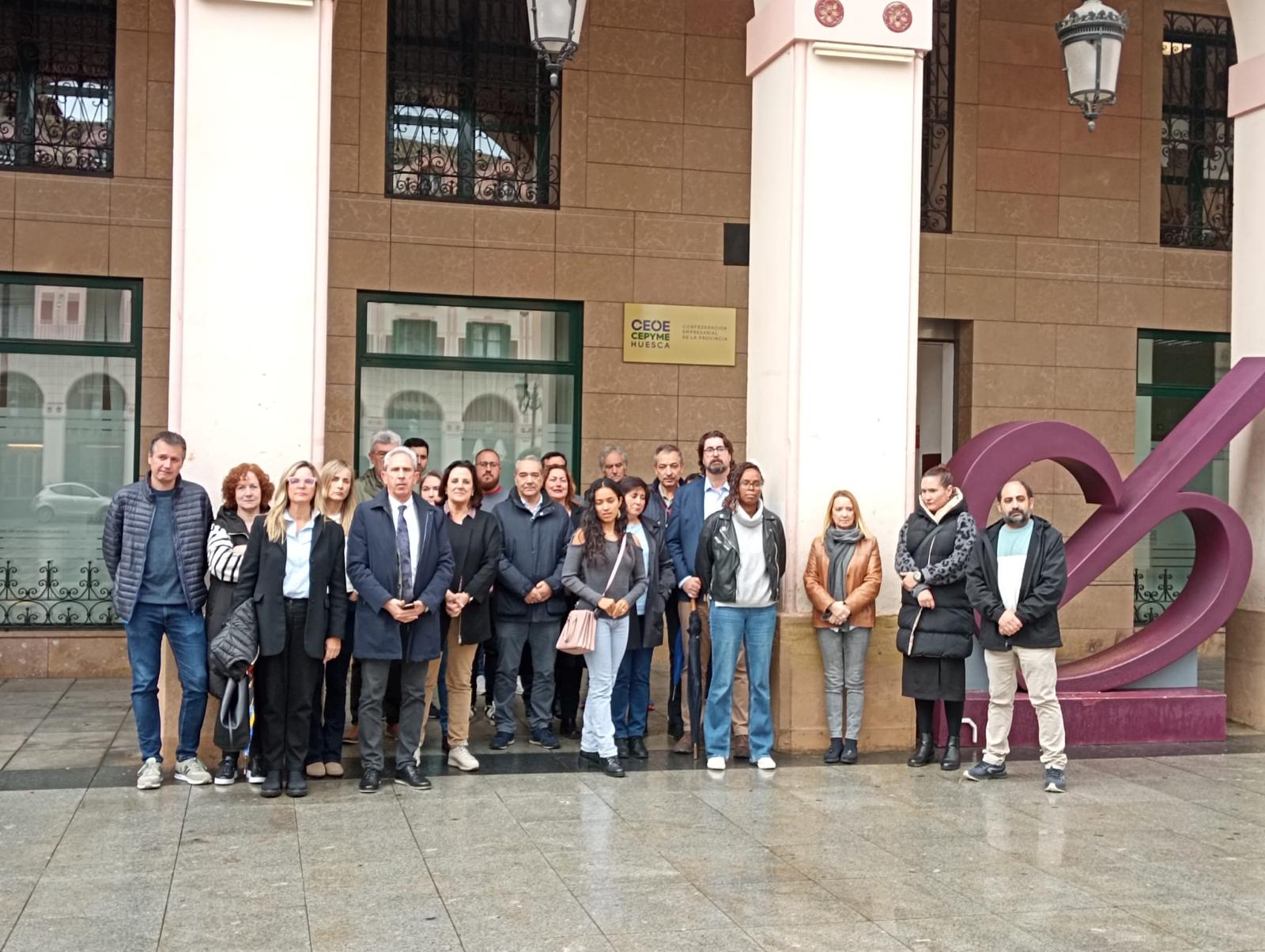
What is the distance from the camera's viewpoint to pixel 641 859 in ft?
21.5

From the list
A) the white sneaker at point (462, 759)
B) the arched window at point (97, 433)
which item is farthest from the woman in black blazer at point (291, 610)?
the arched window at point (97, 433)

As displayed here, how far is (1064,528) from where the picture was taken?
46.2 ft

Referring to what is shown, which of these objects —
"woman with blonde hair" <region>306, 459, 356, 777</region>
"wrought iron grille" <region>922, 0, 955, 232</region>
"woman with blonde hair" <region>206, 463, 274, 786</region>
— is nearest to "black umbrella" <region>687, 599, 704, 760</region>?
"woman with blonde hair" <region>306, 459, 356, 777</region>

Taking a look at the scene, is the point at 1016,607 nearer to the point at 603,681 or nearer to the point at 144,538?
the point at 603,681

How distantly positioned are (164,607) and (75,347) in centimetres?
498

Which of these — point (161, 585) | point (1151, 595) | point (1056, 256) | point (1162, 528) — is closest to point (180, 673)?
point (161, 585)

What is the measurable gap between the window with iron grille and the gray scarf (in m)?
7.09

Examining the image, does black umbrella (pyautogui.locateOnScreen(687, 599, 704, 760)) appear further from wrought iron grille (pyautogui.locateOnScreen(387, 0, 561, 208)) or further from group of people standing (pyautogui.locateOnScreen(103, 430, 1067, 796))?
wrought iron grille (pyautogui.locateOnScreen(387, 0, 561, 208))

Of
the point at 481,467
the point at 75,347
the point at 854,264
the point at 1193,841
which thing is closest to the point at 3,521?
the point at 75,347

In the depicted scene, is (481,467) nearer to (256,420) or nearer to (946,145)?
(256,420)

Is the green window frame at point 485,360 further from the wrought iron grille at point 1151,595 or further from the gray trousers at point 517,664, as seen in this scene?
the wrought iron grille at point 1151,595

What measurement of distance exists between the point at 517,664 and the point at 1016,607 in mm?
3063

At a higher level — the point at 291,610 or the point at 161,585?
the point at 161,585

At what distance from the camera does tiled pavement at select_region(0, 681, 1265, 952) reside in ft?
18.1
